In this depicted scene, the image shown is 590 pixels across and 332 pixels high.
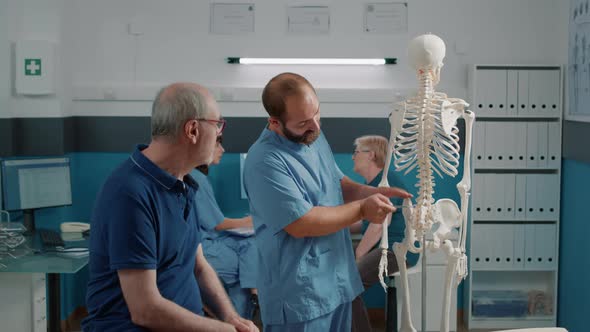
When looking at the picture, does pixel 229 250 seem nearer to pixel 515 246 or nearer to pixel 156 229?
pixel 515 246

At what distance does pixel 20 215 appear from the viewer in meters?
4.14

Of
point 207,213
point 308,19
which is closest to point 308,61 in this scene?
point 308,19

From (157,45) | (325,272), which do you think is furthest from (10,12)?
(325,272)

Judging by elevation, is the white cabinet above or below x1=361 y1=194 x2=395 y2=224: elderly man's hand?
below

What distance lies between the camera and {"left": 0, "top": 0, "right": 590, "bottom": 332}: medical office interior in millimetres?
4402

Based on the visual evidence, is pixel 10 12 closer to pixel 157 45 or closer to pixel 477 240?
pixel 157 45

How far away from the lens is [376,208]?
2084mm

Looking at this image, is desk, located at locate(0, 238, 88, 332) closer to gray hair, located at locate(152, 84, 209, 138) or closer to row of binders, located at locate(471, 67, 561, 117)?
gray hair, located at locate(152, 84, 209, 138)

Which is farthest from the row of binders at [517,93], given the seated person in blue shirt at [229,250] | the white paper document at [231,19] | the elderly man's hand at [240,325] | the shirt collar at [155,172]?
the shirt collar at [155,172]

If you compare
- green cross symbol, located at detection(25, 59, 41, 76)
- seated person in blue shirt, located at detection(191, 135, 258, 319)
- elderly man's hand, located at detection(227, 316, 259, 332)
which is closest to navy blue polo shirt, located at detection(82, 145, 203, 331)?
elderly man's hand, located at detection(227, 316, 259, 332)

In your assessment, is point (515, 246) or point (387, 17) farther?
point (387, 17)

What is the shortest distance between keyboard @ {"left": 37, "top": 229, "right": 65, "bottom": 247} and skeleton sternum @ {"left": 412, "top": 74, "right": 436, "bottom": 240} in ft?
6.60

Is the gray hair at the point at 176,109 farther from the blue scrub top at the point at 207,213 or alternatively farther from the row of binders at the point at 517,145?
the row of binders at the point at 517,145

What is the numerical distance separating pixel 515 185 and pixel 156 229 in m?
3.28
